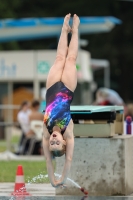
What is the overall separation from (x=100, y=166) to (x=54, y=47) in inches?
1058

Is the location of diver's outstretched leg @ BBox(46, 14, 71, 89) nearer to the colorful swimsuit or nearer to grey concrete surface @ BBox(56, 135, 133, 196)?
the colorful swimsuit

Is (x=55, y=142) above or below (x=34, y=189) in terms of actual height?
above

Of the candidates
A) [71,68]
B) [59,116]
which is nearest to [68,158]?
[59,116]

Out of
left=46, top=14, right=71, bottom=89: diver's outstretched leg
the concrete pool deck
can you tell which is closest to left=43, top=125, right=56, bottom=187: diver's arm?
left=46, top=14, right=71, bottom=89: diver's outstretched leg

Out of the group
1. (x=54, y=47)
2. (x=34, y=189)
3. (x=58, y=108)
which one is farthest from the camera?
(x=54, y=47)

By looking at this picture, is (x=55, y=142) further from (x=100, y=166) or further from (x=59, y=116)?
(x=100, y=166)

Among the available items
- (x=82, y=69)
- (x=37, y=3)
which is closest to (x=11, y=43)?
(x=37, y=3)

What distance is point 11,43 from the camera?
5247 centimetres

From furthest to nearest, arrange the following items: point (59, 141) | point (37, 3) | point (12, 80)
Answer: point (37, 3) → point (12, 80) → point (59, 141)

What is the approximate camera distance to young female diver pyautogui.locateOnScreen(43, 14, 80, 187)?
10164 mm

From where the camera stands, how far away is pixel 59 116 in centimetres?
1037

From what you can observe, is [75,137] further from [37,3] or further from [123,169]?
[37,3]

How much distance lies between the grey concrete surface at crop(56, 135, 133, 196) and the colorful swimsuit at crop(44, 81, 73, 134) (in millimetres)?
993

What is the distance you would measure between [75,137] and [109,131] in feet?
1.79
